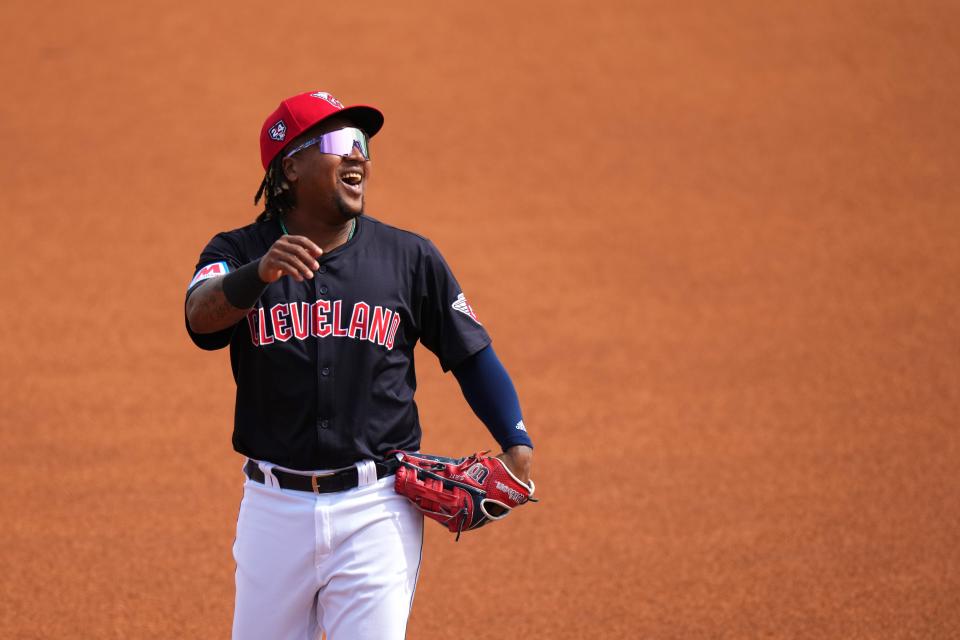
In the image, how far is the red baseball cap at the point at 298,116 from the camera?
10.4 ft

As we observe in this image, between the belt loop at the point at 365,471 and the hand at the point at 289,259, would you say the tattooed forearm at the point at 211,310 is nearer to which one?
the hand at the point at 289,259

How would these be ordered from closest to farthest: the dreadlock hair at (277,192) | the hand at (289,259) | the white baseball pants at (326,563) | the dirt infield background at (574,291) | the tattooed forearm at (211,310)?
the hand at (289,259), the tattooed forearm at (211,310), the white baseball pants at (326,563), the dreadlock hair at (277,192), the dirt infield background at (574,291)

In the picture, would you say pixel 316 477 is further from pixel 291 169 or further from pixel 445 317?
pixel 291 169

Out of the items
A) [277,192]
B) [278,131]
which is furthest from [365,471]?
[278,131]

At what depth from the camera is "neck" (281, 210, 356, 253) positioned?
10.6ft

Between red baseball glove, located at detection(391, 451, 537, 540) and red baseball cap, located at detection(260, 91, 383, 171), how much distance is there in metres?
0.94

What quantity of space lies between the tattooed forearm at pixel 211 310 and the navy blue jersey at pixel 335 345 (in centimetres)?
6

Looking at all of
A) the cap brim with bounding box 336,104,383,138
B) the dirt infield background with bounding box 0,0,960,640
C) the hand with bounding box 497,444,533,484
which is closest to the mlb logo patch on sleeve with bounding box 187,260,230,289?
the cap brim with bounding box 336,104,383,138

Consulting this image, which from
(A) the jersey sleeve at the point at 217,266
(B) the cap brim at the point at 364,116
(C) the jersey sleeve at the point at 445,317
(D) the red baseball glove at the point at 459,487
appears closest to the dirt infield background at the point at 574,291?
(D) the red baseball glove at the point at 459,487

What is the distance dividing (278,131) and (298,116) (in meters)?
0.09

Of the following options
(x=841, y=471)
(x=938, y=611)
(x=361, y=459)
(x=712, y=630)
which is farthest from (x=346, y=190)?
(x=841, y=471)

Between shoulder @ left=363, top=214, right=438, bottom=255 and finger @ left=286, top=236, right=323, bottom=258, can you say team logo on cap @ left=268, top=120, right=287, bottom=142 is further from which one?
finger @ left=286, top=236, right=323, bottom=258

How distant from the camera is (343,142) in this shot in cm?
320

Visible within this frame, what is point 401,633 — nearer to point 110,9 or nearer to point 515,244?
point 515,244
